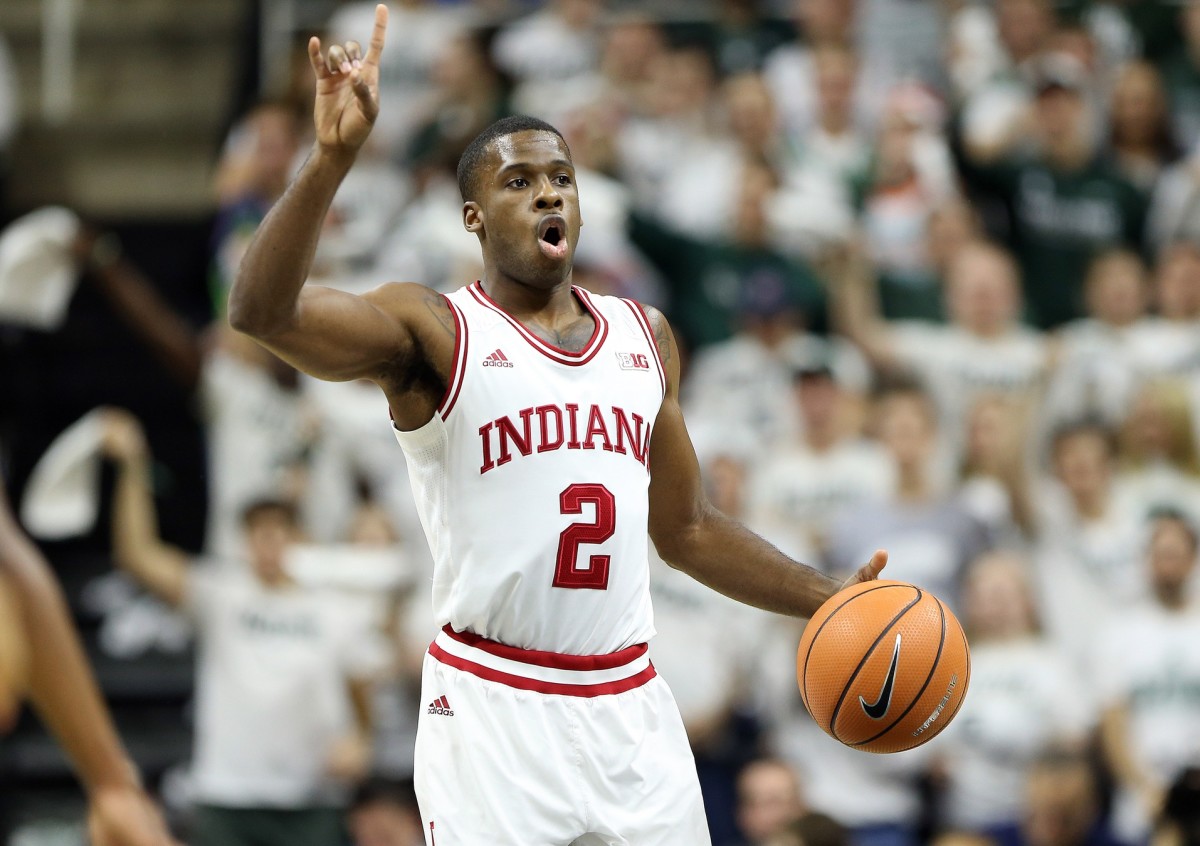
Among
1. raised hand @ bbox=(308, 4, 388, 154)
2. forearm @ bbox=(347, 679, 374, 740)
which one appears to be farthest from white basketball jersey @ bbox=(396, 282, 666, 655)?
forearm @ bbox=(347, 679, 374, 740)

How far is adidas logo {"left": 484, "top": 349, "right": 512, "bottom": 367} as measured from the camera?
4336 millimetres

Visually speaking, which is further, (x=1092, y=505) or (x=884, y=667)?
(x=1092, y=505)

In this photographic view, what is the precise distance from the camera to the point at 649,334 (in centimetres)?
473

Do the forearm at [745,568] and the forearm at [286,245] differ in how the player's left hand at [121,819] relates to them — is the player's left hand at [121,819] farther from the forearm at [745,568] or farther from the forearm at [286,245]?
the forearm at [745,568]

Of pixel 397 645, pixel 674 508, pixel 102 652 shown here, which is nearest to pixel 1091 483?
pixel 397 645

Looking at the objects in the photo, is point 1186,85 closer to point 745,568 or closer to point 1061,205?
point 1061,205

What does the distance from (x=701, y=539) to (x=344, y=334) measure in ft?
4.33

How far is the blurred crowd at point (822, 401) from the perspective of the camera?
804 centimetres

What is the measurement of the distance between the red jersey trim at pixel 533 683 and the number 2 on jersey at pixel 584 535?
0.20 meters

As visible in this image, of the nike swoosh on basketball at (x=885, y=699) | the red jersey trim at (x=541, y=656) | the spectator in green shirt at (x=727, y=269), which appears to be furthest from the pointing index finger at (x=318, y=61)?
the spectator in green shirt at (x=727, y=269)

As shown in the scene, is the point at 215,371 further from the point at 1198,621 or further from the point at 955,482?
the point at 1198,621

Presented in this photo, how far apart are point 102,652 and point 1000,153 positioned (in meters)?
6.04

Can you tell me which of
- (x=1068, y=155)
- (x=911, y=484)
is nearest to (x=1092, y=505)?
(x=911, y=484)

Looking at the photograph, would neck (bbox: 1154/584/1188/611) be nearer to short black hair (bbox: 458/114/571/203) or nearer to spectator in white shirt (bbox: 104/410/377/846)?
spectator in white shirt (bbox: 104/410/377/846)
